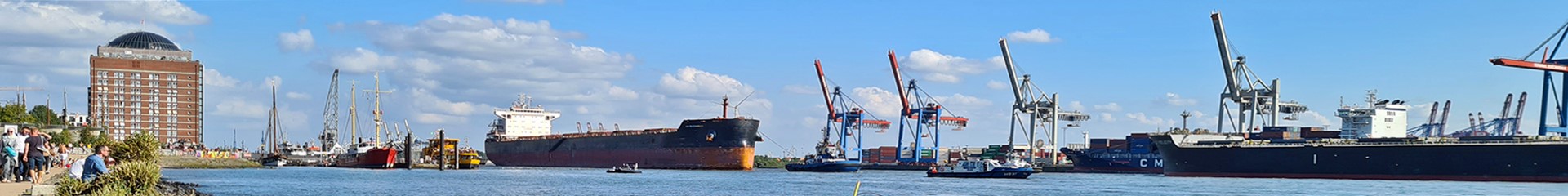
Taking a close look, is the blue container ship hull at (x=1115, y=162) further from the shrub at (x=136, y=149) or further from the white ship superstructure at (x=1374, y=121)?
the shrub at (x=136, y=149)

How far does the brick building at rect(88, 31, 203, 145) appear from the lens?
15912 centimetres

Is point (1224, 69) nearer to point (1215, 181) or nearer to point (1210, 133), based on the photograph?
point (1210, 133)

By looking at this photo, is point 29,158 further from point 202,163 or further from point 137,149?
point 202,163

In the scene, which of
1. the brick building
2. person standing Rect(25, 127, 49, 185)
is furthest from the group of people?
the brick building

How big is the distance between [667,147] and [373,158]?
672 inches

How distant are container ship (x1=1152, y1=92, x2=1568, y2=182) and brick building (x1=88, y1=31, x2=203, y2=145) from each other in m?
109

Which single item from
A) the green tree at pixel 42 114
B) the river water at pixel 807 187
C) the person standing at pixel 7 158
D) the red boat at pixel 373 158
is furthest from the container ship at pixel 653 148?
the person standing at pixel 7 158

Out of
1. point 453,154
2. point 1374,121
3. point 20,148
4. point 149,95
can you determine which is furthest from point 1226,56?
point 149,95

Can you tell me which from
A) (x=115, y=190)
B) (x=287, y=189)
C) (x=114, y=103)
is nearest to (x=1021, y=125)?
(x=287, y=189)

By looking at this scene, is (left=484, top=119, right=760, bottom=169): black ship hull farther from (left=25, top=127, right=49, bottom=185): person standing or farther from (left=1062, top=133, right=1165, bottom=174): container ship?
(left=25, top=127, right=49, bottom=185): person standing

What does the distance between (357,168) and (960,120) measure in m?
45.6

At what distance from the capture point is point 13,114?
10125 cm

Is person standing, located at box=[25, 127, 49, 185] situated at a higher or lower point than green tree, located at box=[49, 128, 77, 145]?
higher

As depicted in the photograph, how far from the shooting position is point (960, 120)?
125 metres
